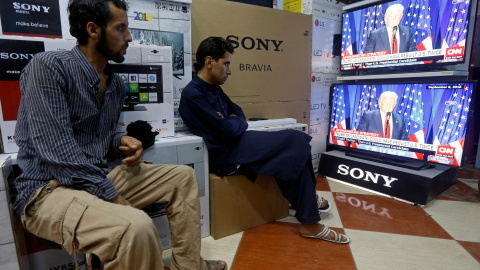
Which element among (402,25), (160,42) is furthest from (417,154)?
(160,42)

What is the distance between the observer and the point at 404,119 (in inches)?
82.0

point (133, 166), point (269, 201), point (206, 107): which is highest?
point (206, 107)

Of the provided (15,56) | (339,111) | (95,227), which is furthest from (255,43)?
(95,227)

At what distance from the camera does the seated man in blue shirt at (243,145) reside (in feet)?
4.83

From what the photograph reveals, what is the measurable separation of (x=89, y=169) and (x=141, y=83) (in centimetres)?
57

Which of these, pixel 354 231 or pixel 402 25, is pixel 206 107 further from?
pixel 402 25

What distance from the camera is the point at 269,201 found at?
173cm

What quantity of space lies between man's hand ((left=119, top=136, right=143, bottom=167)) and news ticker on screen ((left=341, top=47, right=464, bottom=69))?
207 cm

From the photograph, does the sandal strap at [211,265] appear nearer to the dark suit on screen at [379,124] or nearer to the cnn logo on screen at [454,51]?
the dark suit on screen at [379,124]

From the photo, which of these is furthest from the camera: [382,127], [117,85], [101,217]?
[382,127]

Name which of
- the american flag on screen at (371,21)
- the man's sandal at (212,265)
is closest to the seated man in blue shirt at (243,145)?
the man's sandal at (212,265)

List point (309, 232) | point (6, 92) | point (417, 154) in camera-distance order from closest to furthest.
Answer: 1. point (6, 92)
2. point (309, 232)
3. point (417, 154)

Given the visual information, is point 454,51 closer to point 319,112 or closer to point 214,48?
point 319,112

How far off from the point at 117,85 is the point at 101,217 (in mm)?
588
